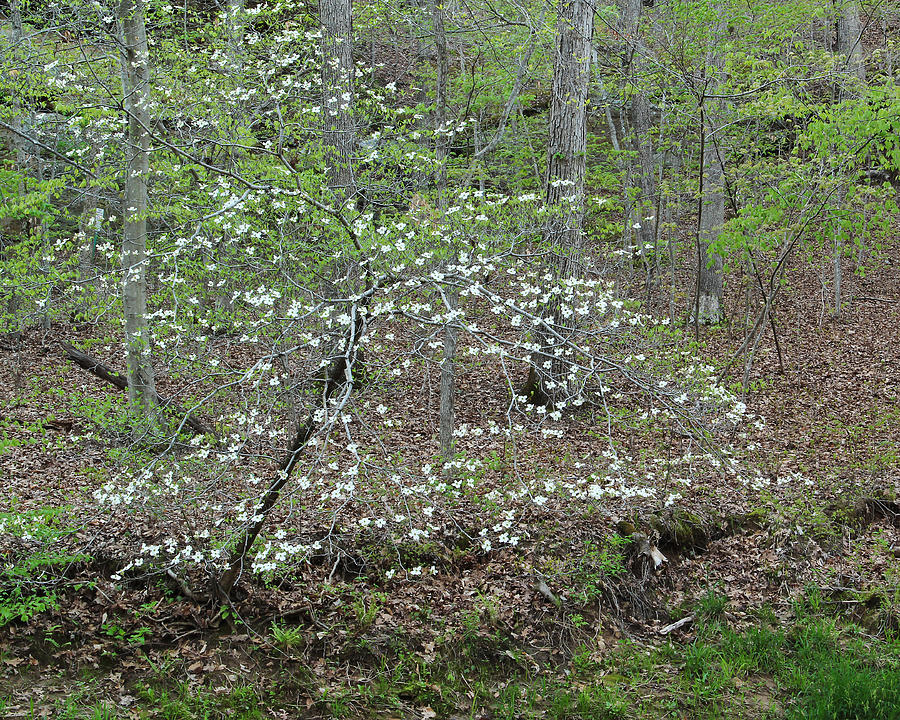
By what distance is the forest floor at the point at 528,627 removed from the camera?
182 inches

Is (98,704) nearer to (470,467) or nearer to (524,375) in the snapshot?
(470,467)

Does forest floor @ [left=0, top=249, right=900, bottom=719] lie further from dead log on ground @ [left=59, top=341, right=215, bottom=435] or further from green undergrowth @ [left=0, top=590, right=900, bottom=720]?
dead log on ground @ [left=59, top=341, right=215, bottom=435]

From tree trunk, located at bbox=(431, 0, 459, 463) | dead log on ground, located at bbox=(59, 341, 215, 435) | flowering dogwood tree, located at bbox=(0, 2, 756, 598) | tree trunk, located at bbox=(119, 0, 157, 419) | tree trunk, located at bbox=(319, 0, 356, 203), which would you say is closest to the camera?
flowering dogwood tree, located at bbox=(0, 2, 756, 598)

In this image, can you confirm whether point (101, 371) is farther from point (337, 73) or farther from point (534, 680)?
point (534, 680)

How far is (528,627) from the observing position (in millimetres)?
5301

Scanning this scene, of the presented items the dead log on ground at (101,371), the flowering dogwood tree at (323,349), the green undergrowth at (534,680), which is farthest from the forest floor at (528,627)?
the dead log on ground at (101,371)

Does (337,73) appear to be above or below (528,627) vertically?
above

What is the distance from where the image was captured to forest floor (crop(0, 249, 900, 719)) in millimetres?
4629

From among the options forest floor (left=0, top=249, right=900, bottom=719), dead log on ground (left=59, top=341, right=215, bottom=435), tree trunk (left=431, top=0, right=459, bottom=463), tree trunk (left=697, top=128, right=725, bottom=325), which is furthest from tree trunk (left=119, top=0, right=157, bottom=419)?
tree trunk (left=697, top=128, right=725, bottom=325)

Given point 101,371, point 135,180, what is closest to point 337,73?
point 135,180

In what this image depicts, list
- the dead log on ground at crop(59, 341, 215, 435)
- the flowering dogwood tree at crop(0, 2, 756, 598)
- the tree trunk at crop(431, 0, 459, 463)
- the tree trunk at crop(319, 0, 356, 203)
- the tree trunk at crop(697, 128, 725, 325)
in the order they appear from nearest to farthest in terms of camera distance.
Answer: the flowering dogwood tree at crop(0, 2, 756, 598), the tree trunk at crop(431, 0, 459, 463), the dead log on ground at crop(59, 341, 215, 435), the tree trunk at crop(319, 0, 356, 203), the tree trunk at crop(697, 128, 725, 325)

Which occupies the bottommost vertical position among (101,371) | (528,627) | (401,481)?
(528,627)

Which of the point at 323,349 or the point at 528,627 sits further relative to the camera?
the point at 323,349

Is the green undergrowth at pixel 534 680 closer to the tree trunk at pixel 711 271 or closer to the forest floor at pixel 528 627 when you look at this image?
the forest floor at pixel 528 627
